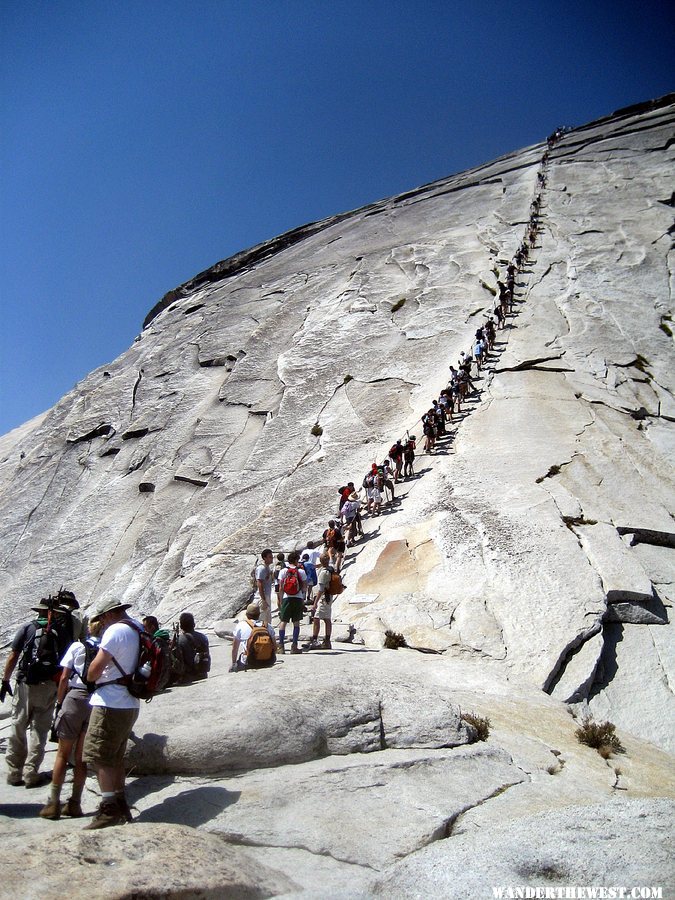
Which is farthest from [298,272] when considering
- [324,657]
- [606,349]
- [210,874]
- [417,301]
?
[210,874]

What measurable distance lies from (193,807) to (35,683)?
2140mm

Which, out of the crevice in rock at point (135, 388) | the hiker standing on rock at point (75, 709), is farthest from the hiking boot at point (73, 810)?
the crevice in rock at point (135, 388)

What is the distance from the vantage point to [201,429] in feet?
82.2

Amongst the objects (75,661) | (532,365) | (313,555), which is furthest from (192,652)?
(532,365)

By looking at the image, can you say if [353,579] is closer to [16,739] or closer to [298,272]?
[16,739]

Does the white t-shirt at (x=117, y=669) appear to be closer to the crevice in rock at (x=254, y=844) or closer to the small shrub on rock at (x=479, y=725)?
the crevice in rock at (x=254, y=844)

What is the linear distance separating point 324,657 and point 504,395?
13121mm

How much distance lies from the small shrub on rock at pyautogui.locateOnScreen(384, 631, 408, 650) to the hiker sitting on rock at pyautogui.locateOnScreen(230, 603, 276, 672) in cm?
265

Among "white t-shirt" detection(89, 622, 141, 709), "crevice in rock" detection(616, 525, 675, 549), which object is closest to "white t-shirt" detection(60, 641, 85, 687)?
"white t-shirt" detection(89, 622, 141, 709)

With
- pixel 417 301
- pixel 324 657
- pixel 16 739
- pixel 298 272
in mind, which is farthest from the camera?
pixel 298 272

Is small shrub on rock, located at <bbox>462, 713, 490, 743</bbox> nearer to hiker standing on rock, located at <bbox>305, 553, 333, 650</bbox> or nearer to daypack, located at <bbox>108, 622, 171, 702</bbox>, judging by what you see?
daypack, located at <bbox>108, 622, 171, 702</bbox>

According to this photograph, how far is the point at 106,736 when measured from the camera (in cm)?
536

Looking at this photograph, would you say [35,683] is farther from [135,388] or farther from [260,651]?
[135,388]

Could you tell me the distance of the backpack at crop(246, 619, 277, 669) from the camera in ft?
30.2
